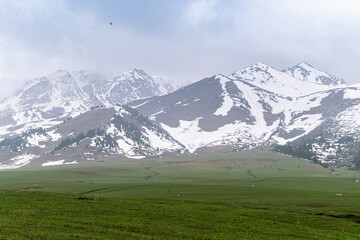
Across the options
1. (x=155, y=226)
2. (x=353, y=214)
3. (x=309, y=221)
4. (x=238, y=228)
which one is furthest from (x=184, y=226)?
(x=353, y=214)

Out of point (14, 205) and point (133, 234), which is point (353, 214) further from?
point (14, 205)

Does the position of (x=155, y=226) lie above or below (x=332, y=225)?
above

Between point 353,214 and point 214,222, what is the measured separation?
51.2 m

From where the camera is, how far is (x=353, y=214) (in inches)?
3541

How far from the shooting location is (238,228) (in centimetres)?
5500

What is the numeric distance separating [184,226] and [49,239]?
21.5 m

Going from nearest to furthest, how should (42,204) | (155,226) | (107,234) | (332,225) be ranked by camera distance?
(107,234)
(155,226)
(42,204)
(332,225)

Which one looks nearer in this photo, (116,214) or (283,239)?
(283,239)

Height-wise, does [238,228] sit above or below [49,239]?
below

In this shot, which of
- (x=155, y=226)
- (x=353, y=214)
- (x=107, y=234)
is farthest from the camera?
(x=353, y=214)

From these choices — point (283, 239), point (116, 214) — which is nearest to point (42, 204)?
point (116, 214)

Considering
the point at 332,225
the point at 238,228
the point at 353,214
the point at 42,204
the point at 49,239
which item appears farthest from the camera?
the point at 353,214

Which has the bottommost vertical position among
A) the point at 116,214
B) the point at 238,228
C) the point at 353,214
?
the point at 353,214

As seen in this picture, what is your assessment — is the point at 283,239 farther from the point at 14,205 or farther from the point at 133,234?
the point at 14,205
